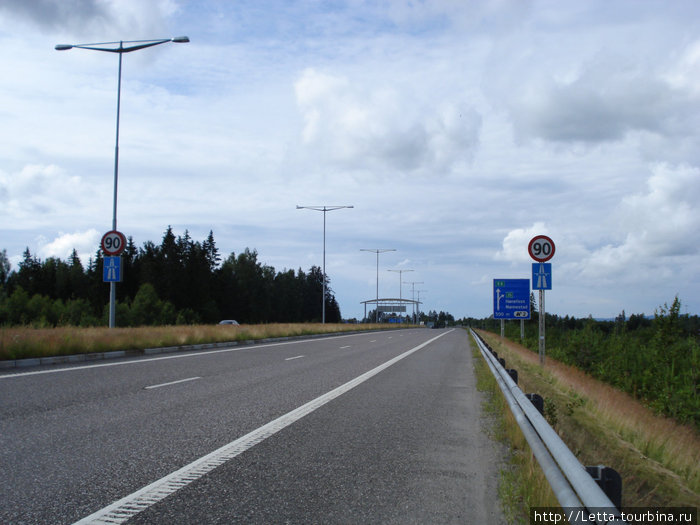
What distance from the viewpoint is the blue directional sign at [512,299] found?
31248 millimetres

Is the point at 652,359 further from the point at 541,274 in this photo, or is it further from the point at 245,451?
the point at 245,451

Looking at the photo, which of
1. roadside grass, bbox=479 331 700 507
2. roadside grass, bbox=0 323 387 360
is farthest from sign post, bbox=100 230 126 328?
roadside grass, bbox=479 331 700 507

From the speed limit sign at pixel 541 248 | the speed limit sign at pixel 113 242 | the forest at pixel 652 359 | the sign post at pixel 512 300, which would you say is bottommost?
the forest at pixel 652 359

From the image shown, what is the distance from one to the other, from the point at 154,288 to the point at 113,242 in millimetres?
69808

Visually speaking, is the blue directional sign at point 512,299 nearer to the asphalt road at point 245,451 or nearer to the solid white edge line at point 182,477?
the asphalt road at point 245,451

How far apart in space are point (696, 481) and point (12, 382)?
11.8 m

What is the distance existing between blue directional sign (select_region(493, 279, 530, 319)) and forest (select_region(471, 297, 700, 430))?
2.72 m

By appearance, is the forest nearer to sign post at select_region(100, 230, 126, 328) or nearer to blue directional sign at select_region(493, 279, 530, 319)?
Answer: blue directional sign at select_region(493, 279, 530, 319)

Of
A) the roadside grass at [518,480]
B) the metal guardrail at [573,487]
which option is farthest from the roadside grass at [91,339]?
the metal guardrail at [573,487]

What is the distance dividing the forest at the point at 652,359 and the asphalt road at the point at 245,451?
6.69 m

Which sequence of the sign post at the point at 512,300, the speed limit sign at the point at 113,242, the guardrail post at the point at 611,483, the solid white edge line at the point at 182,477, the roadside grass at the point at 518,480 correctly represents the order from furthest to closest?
the sign post at the point at 512,300 < the speed limit sign at the point at 113,242 < the roadside grass at the point at 518,480 < the solid white edge line at the point at 182,477 < the guardrail post at the point at 611,483

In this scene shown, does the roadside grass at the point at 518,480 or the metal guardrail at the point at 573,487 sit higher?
the metal guardrail at the point at 573,487

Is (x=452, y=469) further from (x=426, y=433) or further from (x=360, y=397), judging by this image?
(x=360, y=397)

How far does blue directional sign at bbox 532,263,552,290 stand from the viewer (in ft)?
52.5
